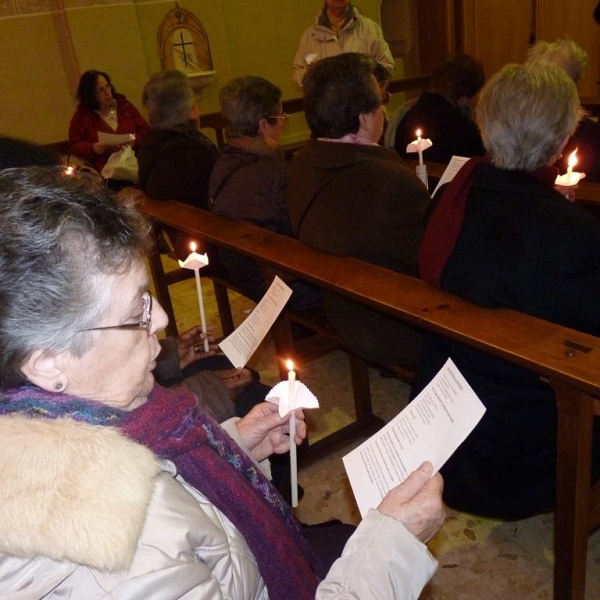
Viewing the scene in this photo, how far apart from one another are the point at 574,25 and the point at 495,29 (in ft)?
3.22

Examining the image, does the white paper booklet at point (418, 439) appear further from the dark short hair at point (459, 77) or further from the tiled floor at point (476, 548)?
the dark short hair at point (459, 77)

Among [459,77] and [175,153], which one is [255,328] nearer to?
[175,153]

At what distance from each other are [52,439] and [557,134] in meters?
1.60

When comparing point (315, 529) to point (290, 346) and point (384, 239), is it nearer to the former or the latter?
point (384, 239)

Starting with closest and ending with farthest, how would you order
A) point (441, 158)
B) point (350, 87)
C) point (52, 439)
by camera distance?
point (52, 439)
point (350, 87)
point (441, 158)

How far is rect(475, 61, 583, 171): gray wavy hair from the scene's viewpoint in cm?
183

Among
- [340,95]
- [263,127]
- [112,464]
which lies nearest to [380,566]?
[112,464]

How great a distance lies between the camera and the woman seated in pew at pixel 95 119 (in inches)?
195

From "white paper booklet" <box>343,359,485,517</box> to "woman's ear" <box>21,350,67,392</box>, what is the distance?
1.97 feet

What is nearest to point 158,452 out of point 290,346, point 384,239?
point 384,239

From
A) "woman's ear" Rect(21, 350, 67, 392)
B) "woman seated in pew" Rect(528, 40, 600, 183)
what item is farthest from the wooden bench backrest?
"woman seated in pew" Rect(528, 40, 600, 183)

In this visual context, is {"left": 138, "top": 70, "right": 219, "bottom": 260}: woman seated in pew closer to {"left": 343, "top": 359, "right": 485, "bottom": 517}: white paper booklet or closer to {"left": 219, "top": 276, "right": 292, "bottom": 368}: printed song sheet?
{"left": 219, "top": 276, "right": 292, "bottom": 368}: printed song sheet

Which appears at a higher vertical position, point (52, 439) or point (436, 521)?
point (52, 439)

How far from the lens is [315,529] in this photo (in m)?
1.58
